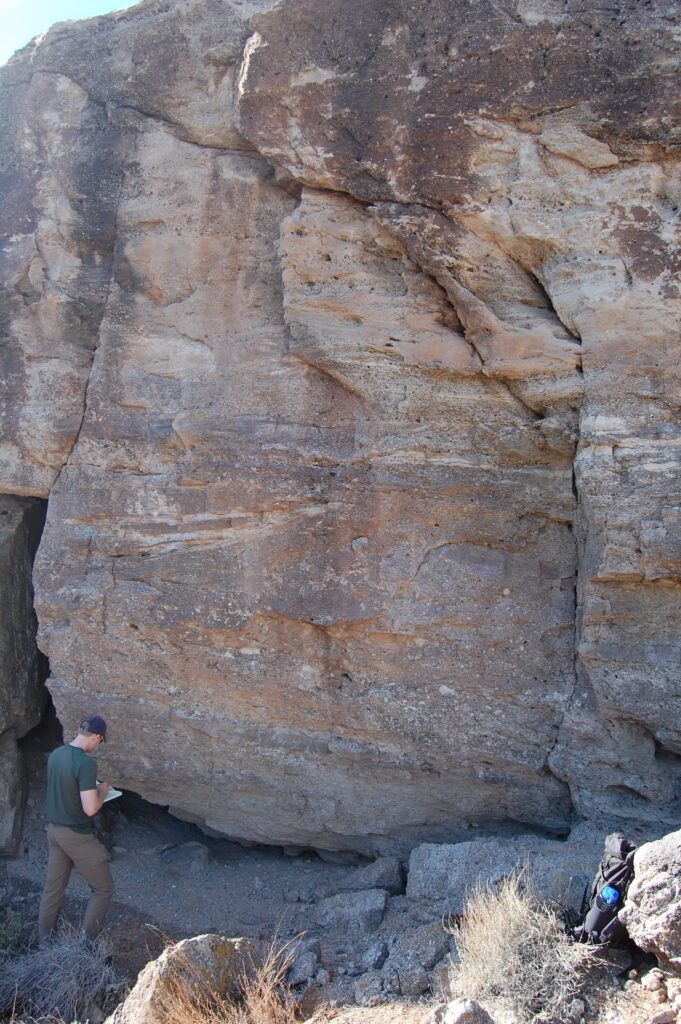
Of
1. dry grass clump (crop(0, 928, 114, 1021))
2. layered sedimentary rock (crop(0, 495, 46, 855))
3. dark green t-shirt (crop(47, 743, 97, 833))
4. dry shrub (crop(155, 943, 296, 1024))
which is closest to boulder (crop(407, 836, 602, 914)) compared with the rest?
dry shrub (crop(155, 943, 296, 1024))

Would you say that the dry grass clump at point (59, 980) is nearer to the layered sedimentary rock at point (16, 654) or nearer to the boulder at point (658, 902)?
the layered sedimentary rock at point (16, 654)

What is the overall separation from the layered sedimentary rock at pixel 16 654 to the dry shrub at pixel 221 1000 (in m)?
2.29

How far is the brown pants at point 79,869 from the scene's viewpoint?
4.20 metres

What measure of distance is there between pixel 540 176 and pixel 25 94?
331cm

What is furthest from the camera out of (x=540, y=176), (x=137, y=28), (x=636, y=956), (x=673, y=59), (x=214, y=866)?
(x=214, y=866)

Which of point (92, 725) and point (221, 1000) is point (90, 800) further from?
point (221, 1000)

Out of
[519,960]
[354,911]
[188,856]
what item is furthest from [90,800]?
[519,960]

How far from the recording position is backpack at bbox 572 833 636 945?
3.38 m

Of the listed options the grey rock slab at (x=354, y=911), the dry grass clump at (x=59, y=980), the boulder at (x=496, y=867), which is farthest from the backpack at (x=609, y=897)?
the dry grass clump at (x=59, y=980)

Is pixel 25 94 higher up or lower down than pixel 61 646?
higher up

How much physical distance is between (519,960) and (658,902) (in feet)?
2.17

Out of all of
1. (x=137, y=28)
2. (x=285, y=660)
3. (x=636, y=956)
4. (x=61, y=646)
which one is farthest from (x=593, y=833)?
(x=137, y=28)

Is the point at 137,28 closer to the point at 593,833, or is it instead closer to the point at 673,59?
the point at 673,59

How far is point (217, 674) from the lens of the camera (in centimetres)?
483
